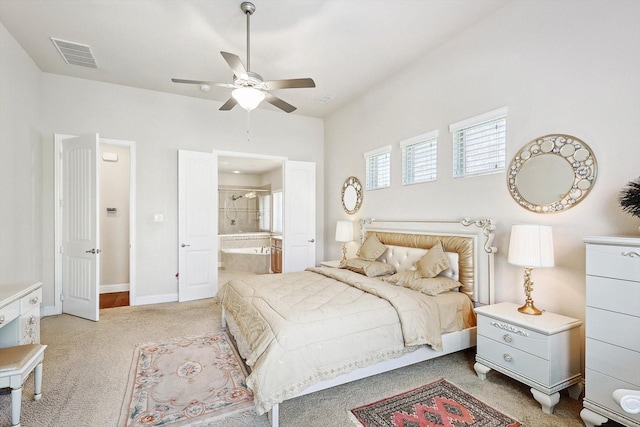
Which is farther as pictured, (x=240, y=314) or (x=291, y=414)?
(x=240, y=314)

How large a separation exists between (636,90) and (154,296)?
225 inches

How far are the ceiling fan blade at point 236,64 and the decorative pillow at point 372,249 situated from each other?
2.53 metres

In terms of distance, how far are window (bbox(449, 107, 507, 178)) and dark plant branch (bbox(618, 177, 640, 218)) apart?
978 mm

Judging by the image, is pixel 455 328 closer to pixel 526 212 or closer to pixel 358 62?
pixel 526 212

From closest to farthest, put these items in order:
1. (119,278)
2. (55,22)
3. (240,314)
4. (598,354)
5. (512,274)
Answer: (598,354)
(240,314)
(512,274)
(55,22)
(119,278)

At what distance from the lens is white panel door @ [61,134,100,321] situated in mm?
3953

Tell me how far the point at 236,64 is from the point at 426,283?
254 cm

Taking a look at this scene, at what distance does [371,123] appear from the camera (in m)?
4.64

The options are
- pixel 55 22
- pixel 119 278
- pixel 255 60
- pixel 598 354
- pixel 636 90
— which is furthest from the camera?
pixel 119 278

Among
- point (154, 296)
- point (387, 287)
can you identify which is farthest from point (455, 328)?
point (154, 296)

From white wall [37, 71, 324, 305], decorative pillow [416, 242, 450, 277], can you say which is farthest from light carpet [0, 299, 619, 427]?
white wall [37, 71, 324, 305]

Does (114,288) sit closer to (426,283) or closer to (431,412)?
(426,283)

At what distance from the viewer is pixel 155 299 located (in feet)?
15.3

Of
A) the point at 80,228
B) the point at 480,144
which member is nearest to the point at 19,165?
the point at 80,228
